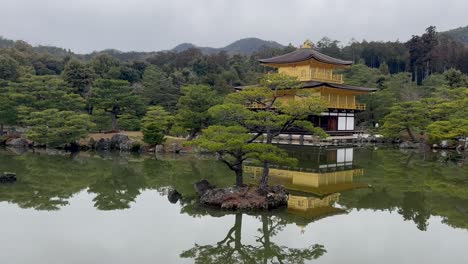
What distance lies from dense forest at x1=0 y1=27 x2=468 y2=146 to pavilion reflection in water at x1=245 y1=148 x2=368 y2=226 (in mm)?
7612

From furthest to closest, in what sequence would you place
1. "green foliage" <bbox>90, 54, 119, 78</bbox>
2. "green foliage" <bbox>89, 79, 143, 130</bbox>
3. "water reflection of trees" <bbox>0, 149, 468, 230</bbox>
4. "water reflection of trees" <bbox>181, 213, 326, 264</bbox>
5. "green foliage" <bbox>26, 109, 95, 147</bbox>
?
"green foliage" <bbox>90, 54, 119, 78</bbox>
"green foliage" <bbox>89, 79, 143, 130</bbox>
"green foliage" <bbox>26, 109, 95, 147</bbox>
"water reflection of trees" <bbox>0, 149, 468, 230</bbox>
"water reflection of trees" <bbox>181, 213, 326, 264</bbox>

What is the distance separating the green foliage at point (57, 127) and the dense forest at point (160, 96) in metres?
0.05

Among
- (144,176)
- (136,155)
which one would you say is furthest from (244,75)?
(144,176)

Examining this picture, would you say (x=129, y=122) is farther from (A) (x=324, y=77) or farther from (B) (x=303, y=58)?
(A) (x=324, y=77)

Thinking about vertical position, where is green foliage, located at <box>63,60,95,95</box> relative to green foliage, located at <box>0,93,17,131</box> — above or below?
above

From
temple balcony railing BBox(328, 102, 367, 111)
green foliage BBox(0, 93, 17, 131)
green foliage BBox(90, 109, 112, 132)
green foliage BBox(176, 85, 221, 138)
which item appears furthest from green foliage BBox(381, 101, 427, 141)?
green foliage BBox(0, 93, 17, 131)

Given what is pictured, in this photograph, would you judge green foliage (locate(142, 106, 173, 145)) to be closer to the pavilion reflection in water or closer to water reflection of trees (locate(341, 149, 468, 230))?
the pavilion reflection in water

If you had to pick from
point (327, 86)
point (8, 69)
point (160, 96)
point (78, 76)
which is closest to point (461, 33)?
point (327, 86)

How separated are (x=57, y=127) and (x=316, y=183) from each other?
1455 centimetres

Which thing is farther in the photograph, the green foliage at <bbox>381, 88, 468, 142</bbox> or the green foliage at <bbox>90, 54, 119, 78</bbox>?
the green foliage at <bbox>90, 54, 119, 78</bbox>

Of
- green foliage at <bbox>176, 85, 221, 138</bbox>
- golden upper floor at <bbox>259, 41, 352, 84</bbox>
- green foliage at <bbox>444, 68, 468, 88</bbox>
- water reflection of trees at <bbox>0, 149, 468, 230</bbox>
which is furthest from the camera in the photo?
green foliage at <bbox>444, 68, 468, 88</bbox>

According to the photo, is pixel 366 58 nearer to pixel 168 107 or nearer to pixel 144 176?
pixel 168 107

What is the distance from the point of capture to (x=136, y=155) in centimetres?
2173

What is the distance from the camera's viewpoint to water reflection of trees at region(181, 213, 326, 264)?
7.35 metres
